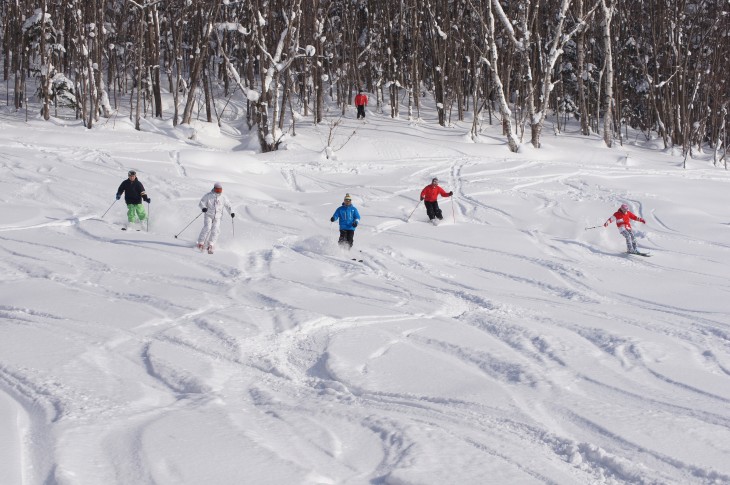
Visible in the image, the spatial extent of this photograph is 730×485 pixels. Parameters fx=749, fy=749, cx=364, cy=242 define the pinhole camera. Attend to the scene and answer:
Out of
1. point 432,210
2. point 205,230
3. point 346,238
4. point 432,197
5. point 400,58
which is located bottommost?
point 346,238

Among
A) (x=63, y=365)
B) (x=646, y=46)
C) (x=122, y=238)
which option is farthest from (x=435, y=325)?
(x=646, y=46)

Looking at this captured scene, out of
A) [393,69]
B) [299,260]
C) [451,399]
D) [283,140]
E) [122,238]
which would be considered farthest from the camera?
[393,69]

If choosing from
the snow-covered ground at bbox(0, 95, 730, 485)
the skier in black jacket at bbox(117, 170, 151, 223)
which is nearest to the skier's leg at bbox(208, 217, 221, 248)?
the snow-covered ground at bbox(0, 95, 730, 485)

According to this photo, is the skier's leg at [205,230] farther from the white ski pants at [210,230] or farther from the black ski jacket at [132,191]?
the black ski jacket at [132,191]

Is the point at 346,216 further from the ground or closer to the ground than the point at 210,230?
further from the ground

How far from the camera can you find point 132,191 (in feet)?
49.5

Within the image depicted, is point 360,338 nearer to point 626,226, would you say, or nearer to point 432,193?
point 626,226

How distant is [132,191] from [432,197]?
6.52m

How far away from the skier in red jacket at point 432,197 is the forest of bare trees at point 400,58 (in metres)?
9.11

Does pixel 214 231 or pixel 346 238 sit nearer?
pixel 214 231

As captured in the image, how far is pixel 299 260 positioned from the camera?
13.3m

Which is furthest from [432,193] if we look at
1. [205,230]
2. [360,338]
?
[360,338]

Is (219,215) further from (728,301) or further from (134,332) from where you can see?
(728,301)

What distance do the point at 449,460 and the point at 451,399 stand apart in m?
1.35
